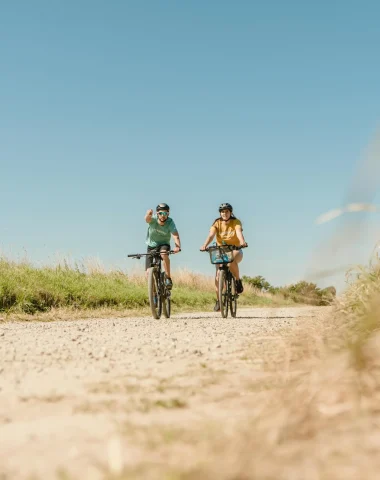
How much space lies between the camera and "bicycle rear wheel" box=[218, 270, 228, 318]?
38.6 feet

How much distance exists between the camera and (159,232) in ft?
39.7

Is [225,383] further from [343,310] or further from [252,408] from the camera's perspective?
[343,310]

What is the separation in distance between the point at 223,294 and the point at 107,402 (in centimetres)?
936

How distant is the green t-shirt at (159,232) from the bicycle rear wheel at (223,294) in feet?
4.29

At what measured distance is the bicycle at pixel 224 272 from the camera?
38.8 feet

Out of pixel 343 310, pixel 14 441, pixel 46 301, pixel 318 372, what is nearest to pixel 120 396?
pixel 14 441

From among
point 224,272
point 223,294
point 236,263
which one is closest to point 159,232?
point 224,272

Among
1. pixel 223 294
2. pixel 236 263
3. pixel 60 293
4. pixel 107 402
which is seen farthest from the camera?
pixel 60 293

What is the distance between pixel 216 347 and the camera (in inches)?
197

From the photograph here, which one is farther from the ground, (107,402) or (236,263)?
(236,263)

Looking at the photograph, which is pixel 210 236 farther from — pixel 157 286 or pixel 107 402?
pixel 107 402

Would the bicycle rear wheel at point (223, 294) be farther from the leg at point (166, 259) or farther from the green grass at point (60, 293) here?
the green grass at point (60, 293)

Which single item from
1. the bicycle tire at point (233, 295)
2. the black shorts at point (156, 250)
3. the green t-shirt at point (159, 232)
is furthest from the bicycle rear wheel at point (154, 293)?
the bicycle tire at point (233, 295)

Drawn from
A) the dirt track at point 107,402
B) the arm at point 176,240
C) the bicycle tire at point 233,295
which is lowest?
the dirt track at point 107,402
